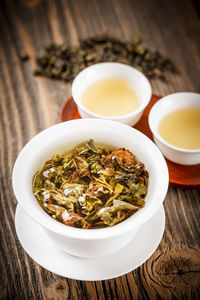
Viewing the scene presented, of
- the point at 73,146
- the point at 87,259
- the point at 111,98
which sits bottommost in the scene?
the point at 87,259

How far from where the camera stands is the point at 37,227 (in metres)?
0.99

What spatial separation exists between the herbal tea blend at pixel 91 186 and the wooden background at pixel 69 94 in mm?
315

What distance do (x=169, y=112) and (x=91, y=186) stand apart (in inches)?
23.1

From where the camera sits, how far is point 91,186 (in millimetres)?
903

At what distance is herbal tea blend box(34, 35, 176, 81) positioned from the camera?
165 centimetres

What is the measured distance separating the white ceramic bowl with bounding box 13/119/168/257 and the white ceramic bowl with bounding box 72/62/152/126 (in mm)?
269

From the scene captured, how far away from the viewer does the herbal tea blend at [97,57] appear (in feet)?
5.41

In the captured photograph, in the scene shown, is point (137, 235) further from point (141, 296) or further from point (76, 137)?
point (76, 137)

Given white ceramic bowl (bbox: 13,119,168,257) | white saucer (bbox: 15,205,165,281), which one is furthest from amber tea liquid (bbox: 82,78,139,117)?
white saucer (bbox: 15,205,165,281)

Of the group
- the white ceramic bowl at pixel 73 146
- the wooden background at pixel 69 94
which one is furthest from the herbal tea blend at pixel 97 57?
the white ceramic bowl at pixel 73 146

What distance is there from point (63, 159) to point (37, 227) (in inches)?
9.5

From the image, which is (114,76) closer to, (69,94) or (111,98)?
(111,98)

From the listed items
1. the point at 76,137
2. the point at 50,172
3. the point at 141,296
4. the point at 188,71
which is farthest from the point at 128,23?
the point at 141,296

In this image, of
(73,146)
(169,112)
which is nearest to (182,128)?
(169,112)
